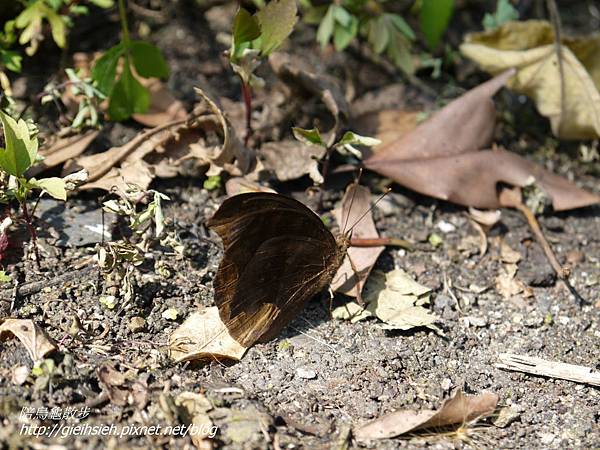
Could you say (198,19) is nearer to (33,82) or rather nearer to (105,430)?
(33,82)

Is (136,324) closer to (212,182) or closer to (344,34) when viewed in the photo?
(212,182)

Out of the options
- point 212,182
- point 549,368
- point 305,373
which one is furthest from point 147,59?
point 549,368

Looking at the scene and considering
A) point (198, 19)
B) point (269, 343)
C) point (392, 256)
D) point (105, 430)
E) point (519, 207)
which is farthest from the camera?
point (198, 19)

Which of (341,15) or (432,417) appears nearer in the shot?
(432,417)

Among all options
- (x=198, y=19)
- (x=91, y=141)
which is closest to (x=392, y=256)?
(x=91, y=141)

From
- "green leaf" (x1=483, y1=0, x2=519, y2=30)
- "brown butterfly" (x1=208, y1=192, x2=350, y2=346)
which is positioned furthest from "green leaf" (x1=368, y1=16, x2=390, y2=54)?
"brown butterfly" (x1=208, y1=192, x2=350, y2=346)
